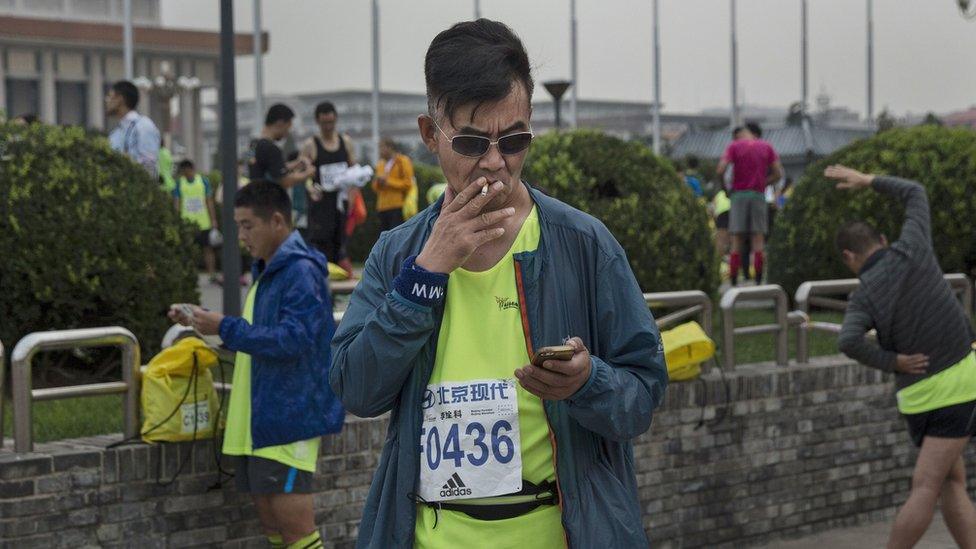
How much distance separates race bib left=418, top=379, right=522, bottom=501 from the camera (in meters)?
3.26

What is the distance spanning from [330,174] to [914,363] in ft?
21.8

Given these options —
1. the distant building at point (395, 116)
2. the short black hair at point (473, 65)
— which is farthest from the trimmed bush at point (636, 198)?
the distant building at point (395, 116)

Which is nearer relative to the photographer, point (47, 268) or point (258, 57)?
point (47, 268)

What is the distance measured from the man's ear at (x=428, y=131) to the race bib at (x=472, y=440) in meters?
0.52

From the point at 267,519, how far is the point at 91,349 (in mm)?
2744

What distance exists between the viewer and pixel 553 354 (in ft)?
9.86

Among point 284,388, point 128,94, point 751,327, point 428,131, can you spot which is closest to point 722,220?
point 128,94

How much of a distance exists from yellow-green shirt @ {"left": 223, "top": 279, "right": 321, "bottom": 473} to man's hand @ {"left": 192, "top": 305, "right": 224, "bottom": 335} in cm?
23

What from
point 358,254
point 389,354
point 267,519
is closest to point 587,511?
point 389,354

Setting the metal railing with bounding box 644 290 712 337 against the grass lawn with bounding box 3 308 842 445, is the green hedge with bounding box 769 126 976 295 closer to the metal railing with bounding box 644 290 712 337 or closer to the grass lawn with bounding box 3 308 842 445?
the grass lawn with bounding box 3 308 842 445

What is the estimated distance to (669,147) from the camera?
2459 inches

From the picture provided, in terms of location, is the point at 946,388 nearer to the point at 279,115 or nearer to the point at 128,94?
the point at 279,115

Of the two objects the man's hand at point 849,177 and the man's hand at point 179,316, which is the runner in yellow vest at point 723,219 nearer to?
the man's hand at point 849,177

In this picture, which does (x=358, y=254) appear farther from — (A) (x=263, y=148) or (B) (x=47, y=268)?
(B) (x=47, y=268)
